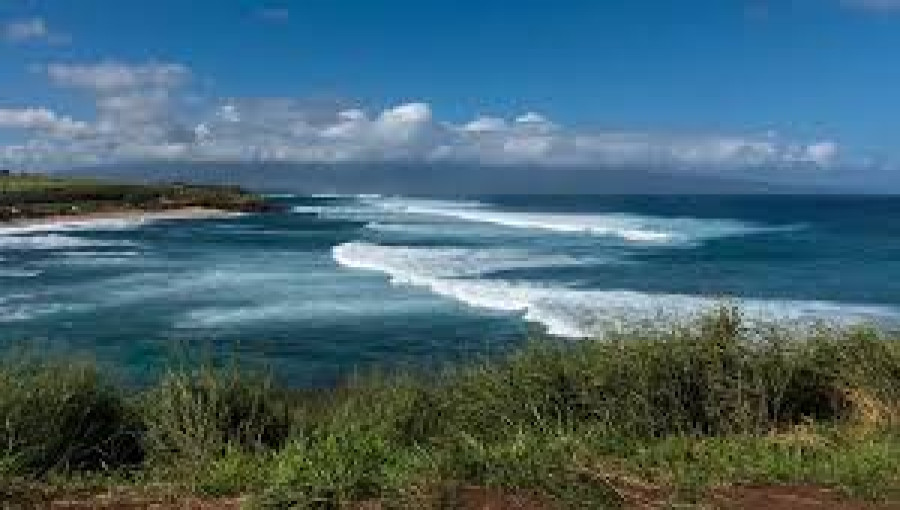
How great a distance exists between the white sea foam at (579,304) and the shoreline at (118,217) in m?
41.9

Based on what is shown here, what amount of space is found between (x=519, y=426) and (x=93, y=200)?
10027 cm

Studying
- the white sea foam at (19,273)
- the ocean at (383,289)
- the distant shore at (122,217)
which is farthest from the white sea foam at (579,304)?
the distant shore at (122,217)

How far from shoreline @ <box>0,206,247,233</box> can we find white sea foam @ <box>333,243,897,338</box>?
41940mm

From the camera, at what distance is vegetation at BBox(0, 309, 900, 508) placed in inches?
321

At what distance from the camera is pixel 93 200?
106 m

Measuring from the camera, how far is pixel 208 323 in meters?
32.5

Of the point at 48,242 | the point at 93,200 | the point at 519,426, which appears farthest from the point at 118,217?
the point at 519,426

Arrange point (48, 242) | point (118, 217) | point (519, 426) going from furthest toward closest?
point (118, 217)
point (48, 242)
point (519, 426)

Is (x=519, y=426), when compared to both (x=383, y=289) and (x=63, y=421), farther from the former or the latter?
(x=383, y=289)

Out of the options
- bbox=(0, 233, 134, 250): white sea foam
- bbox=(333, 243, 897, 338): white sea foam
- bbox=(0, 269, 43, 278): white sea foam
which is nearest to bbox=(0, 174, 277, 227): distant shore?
bbox=(0, 233, 134, 250): white sea foam

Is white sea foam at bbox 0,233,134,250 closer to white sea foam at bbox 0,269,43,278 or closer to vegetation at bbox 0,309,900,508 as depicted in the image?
white sea foam at bbox 0,269,43,278

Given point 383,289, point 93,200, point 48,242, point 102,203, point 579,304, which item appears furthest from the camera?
point 93,200

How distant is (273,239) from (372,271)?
23.4m

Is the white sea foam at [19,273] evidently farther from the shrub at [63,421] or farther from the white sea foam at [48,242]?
the shrub at [63,421]
